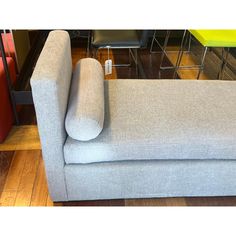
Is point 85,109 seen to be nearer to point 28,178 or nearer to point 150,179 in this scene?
point 150,179

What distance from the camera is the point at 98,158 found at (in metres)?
1.12

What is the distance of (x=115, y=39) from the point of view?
2027 millimetres

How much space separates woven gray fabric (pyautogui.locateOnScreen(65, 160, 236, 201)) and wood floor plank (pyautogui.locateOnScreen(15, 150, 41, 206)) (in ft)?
0.78

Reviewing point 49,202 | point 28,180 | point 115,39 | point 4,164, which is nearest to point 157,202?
point 49,202

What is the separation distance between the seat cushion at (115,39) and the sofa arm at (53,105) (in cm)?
79

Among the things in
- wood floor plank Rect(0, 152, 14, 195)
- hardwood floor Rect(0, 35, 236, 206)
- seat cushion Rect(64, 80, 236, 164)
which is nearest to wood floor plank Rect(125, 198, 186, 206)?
hardwood floor Rect(0, 35, 236, 206)

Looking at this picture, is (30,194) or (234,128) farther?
(30,194)

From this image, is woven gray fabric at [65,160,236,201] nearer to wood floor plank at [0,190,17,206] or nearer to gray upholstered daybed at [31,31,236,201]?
gray upholstered daybed at [31,31,236,201]
